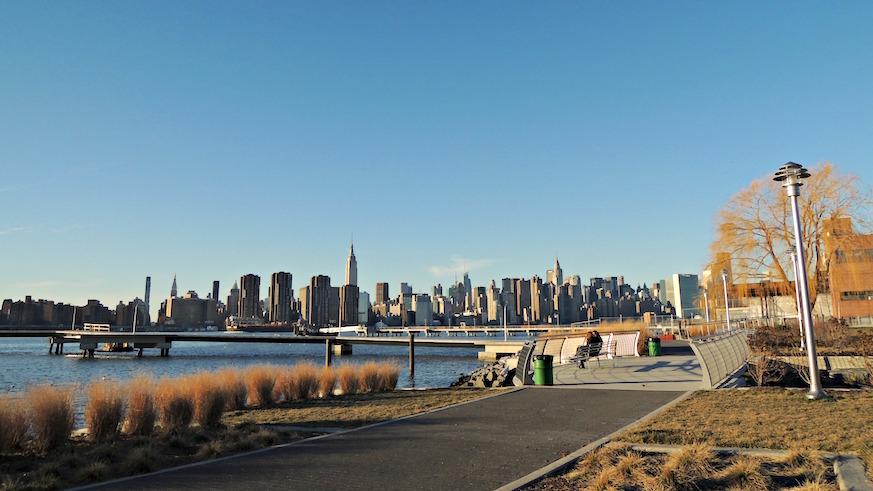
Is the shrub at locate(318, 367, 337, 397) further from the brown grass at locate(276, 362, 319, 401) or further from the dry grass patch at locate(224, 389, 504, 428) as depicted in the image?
the dry grass patch at locate(224, 389, 504, 428)

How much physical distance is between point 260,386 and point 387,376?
213 inches

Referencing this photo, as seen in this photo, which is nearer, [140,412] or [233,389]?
[140,412]

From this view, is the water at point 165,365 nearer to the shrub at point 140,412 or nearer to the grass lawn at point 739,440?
the shrub at point 140,412

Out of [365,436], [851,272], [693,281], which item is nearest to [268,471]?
[365,436]

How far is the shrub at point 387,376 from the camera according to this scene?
67.3 ft

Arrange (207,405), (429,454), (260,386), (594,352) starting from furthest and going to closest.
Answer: (594,352)
(260,386)
(207,405)
(429,454)

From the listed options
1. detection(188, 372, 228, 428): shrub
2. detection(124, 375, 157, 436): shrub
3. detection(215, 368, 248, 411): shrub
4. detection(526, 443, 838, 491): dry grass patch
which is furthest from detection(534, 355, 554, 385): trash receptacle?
detection(124, 375, 157, 436): shrub

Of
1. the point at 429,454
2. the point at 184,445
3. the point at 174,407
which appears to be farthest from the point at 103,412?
the point at 429,454

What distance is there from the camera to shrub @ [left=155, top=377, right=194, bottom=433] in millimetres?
12031

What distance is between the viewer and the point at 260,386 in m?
16.6

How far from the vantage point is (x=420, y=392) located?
18.8m

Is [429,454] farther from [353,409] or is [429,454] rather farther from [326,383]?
[326,383]

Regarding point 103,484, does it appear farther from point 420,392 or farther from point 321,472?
point 420,392

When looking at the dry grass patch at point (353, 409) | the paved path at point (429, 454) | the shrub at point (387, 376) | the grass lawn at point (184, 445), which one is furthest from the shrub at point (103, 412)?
the shrub at point (387, 376)
